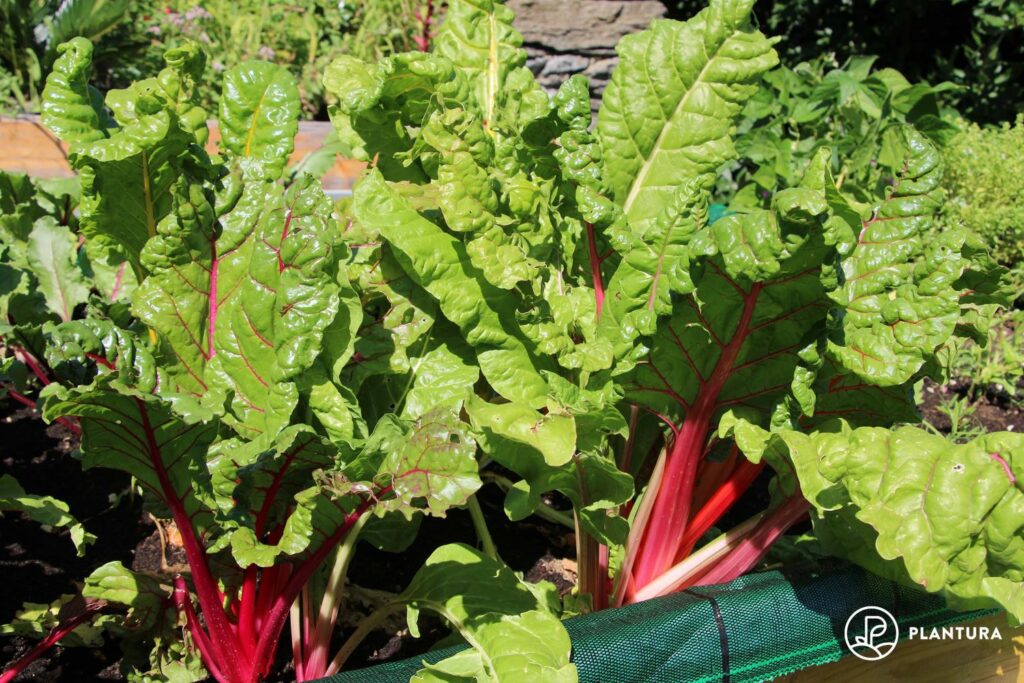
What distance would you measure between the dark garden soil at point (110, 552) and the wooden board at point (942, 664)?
0.61m

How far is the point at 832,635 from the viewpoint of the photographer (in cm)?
169

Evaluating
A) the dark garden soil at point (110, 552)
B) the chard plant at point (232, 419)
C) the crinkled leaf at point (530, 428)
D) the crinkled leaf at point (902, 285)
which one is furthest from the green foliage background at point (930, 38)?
the chard plant at point (232, 419)

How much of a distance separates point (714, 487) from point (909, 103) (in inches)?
82.1

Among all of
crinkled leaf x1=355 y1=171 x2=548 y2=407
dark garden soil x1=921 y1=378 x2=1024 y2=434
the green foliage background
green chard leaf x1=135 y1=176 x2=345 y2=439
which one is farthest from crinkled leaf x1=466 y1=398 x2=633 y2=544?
the green foliage background

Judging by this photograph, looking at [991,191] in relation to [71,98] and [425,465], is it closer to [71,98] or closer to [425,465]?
[425,465]

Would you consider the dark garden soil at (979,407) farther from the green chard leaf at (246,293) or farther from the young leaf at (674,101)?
the green chard leaf at (246,293)

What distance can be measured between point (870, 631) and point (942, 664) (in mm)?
309

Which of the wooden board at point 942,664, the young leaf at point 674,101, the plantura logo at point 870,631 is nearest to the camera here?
the plantura logo at point 870,631

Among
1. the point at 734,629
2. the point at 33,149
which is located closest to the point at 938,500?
the point at 734,629

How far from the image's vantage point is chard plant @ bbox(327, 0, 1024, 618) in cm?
154

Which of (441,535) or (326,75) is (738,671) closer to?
(441,535)

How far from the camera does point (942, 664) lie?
1912 mm

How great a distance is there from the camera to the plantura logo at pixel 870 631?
1713 mm

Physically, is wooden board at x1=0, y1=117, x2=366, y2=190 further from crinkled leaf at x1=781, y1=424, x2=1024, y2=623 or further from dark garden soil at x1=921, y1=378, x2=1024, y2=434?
crinkled leaf at x1=781, y1=424, x2=1024, y2=623
